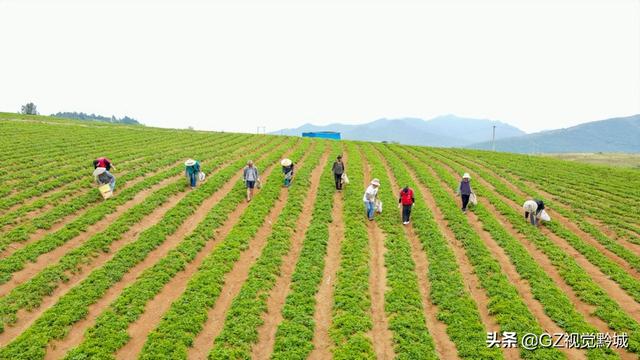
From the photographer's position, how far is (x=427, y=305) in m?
15.5

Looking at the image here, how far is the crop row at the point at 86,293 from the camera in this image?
38.2ft

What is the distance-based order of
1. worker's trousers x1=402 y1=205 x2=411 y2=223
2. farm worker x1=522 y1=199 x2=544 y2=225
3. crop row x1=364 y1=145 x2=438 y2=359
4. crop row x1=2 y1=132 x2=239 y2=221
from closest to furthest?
crop row x1=364 y1=145 x2=438 y2=359, crop row x1=2 y1=132 x2=239 y2=221, worker's trousers x1=402 y1=205 x2=411 y2=223, farm worker x1=522 y1=199 x2=544 y2=225

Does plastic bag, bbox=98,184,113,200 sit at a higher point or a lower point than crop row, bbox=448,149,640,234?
higher

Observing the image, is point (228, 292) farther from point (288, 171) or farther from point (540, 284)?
point (288, 171)


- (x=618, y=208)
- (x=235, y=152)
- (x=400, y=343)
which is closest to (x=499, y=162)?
(x=618, y=208)

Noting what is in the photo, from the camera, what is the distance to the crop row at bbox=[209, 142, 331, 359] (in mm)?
12398

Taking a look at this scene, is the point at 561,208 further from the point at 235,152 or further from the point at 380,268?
the point at 235,152

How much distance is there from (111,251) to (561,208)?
95.0 ft

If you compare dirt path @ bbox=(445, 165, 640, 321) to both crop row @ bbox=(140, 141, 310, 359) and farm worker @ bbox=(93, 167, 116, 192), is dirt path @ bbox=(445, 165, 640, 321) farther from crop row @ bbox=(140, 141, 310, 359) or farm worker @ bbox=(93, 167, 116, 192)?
farm worker @ bbox=(93, 167, 116, 192)

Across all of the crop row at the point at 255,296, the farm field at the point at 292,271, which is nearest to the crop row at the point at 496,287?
the farm field at the point at 292,271

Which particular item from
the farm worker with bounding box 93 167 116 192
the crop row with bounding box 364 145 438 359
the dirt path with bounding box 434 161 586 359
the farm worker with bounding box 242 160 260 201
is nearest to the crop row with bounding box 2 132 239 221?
the farm worker with bounding box 93 167 116 192

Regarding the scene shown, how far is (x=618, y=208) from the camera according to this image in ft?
100

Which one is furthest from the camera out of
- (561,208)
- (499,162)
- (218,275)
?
(499,162)

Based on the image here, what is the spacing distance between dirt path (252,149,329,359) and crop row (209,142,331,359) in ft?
0.60
